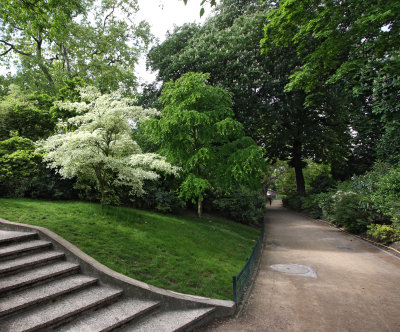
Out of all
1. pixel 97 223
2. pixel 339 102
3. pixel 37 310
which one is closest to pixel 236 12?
pixel 339 102

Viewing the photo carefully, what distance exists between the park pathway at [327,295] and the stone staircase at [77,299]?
71cm

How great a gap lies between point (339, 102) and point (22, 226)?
2180cm

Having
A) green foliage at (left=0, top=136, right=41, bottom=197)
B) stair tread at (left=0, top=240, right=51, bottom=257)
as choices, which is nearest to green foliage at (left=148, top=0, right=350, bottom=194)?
green foliage at (left=0, top=136, right=41, bottom=197)

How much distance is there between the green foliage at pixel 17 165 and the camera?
8875 millimetres

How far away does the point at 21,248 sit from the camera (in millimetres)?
4898

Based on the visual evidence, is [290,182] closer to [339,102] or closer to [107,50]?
[339,102]

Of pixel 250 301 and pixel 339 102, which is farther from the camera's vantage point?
pixel 339 102

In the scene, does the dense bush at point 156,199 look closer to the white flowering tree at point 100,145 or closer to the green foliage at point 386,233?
the white flowering tree at point 100,145

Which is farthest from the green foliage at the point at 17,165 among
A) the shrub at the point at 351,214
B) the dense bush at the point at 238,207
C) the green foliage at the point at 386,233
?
the shrub at the point at 351,214

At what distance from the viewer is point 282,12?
9.16 m

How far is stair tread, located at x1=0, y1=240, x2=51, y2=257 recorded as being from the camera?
15.4 ft

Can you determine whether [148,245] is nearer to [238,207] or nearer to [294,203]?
[238,207]

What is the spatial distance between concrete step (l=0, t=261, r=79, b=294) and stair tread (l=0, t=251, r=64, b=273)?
0.14 meters

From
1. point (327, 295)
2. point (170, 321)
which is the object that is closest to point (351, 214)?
point (327, 295)
